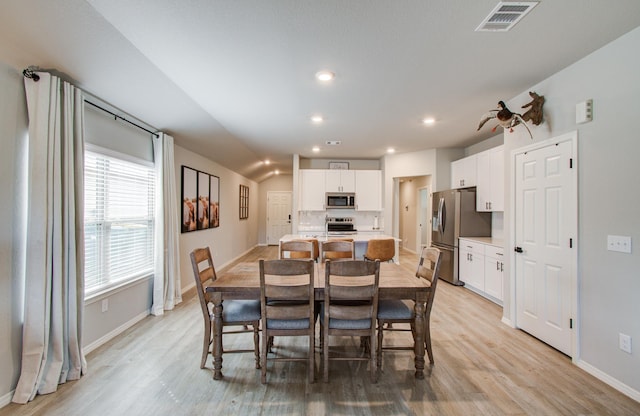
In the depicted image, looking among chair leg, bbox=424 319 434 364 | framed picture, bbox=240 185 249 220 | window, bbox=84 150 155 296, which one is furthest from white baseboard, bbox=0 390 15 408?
framed picture, bbox=240 185 249 220

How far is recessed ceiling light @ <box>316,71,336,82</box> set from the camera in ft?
8.51

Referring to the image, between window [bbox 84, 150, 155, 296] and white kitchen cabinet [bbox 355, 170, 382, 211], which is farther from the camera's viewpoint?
white kitchen cabinet [bbox 355, 170, 382, 211]

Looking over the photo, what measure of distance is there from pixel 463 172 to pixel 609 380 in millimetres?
3621

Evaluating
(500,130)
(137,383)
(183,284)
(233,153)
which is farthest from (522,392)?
(233,153)

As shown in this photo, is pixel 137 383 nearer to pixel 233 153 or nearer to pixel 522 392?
pixel 522 392

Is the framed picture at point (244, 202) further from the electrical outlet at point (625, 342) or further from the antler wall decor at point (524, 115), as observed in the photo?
the electrical outlet at point (625, 342)

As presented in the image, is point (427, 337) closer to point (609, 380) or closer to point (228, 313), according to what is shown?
point (609, 380)

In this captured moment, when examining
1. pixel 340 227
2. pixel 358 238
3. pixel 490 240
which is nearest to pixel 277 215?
pixel 340 227

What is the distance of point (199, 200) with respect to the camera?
197 inches

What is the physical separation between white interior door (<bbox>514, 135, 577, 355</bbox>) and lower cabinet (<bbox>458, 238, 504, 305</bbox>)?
76 centimetres

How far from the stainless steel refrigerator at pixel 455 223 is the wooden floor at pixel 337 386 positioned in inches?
80.5

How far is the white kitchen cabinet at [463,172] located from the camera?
4.88m

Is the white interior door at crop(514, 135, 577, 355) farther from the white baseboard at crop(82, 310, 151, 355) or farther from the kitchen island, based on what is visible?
the white baseboard at crop(82, 310, 151, 355)

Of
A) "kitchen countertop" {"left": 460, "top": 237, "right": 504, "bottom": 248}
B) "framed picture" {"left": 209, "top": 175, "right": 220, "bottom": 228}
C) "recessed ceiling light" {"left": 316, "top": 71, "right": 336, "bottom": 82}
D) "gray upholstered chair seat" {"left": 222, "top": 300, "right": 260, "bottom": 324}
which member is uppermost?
"recessed ceiling light" {"left": 316, "top": 71, "right": 336, "bottom": 82}
